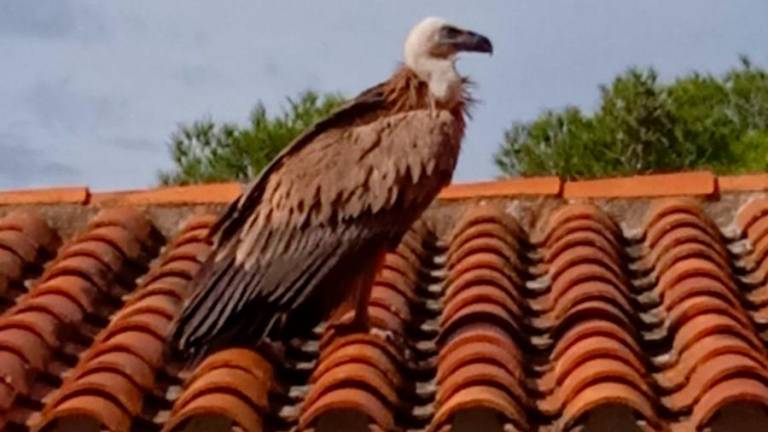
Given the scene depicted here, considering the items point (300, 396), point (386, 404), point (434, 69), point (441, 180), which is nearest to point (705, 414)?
point (386, 404)

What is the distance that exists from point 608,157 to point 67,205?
11.9m

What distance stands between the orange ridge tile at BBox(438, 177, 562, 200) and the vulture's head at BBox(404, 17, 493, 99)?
583 millimetres

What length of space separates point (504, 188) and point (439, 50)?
2.52 ft

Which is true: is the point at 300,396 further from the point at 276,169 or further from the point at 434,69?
the point at 434,69

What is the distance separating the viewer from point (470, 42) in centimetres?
680

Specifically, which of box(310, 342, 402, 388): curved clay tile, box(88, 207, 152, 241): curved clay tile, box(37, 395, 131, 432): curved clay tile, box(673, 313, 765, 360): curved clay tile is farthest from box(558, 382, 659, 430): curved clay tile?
box(88, 207, 152, 241): curved clay tile

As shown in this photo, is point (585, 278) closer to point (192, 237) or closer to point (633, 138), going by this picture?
point (192, 237)

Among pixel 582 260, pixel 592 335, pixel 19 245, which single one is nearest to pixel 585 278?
pixel 582 260

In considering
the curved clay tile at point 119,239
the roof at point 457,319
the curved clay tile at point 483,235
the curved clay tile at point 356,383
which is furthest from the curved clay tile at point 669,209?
the curved clay tile at point 119,239

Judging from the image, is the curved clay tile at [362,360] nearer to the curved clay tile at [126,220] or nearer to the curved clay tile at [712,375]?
the curved clay tile at [712,375]

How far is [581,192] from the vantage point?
714 centimetres

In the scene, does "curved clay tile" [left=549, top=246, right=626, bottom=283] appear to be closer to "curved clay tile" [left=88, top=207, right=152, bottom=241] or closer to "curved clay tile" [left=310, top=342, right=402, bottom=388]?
"curved clay tile" [left=310, top=342, right=402, bottom=388]

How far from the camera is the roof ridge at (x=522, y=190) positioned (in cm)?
706

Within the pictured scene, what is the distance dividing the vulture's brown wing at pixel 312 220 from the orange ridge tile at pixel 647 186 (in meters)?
0.98
